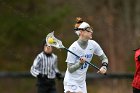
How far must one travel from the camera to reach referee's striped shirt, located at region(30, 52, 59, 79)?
15492 millimetres

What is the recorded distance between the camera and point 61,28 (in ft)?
83.4

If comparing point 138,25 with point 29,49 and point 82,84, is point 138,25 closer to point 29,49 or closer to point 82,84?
point 29,49

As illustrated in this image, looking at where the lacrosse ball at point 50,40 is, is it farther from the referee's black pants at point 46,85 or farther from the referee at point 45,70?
the referee's black pants at point 46,85

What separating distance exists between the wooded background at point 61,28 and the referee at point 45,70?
7.75 meters

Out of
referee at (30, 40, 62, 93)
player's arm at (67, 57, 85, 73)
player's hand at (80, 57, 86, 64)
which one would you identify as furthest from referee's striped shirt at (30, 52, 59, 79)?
player's hand at (80, 57, 86, 64)

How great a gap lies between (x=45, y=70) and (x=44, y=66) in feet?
0.34

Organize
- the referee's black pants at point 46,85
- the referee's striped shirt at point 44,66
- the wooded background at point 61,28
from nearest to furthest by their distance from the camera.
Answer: the referee's striped shirt at point 44,66, the referee's black pants at point 46,85, the wooded background at point 61,28

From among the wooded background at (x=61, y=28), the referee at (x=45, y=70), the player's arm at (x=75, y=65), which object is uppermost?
the wooded background at (x=61, y=28)

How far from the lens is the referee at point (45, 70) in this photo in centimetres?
1551

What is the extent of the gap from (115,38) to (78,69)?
13.0m

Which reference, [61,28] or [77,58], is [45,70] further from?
[61,28]

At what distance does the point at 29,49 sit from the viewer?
86.3ft

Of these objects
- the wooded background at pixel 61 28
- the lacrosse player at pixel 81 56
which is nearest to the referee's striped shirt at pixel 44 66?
the lacrosse player at pixel 81 56

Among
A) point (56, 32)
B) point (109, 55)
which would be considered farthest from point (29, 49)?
point (109, 55)
